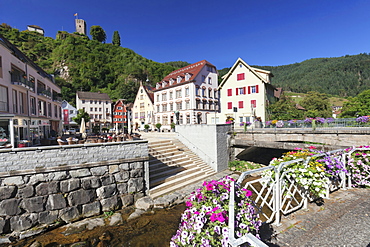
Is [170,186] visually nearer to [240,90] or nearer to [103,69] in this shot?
[240,90]

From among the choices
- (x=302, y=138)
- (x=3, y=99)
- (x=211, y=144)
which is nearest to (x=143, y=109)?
(x=3, y=99)

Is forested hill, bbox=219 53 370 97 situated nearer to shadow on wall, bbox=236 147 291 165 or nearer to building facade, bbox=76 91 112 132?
building facade, bbox=76 91 112 132

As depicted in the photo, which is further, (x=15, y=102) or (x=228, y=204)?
(x=15, y=102)

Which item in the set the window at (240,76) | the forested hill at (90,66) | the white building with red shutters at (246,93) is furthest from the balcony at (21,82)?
the forested hill at (90,66)

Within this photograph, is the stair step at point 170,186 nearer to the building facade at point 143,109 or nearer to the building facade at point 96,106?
the building facade at point 143,109

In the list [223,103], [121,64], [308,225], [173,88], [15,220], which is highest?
[121,64]

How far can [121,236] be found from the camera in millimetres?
6500

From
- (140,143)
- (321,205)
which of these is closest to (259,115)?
(140,143)

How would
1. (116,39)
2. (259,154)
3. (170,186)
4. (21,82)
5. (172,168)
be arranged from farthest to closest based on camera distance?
(116,39)
(259,154)
(21,82)
(172,168)
(170,186)

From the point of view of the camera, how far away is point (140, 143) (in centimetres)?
938

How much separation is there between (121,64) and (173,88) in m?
55.5

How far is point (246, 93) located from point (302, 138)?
1568 cm

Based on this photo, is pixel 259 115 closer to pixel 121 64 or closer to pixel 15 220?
pixel 15 220

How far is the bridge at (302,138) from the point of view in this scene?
11352 mm
